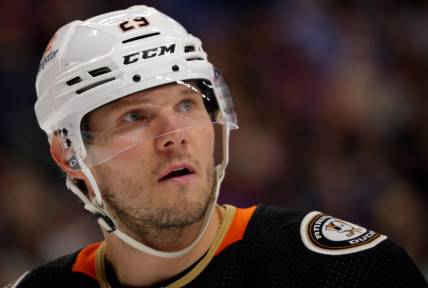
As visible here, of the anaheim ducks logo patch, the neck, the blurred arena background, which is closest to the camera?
the anaheim ducks logo patch

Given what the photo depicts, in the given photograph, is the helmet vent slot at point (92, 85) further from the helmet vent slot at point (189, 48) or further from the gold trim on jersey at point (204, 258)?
the gold trim on jersey at point (204, 258)

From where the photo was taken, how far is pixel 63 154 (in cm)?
249

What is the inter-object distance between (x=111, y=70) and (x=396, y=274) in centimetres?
104

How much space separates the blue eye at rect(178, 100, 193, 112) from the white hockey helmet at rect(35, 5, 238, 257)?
0.07m

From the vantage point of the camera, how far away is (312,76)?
16.4 ft

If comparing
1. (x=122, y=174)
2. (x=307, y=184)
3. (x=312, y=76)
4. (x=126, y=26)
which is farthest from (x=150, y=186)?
(x=312, y=76)

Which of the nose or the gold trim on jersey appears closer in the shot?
the nose

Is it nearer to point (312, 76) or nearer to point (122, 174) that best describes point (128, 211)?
point (122, 174)

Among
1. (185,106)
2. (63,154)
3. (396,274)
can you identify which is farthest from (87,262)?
(396,274)

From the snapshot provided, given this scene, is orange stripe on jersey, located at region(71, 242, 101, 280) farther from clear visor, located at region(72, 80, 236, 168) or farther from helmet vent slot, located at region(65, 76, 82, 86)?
helmet vent slot, located at region(65, 76, 82, 86)

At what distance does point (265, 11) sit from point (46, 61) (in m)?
2.89

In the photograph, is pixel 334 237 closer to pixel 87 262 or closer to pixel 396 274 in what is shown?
pixel 396 274

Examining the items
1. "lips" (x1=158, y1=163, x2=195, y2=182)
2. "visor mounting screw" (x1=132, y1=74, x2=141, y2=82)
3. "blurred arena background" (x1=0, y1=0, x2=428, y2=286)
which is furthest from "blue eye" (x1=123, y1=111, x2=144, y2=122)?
"blurred arena background" (x1=0, y1=0, x2=428, y2=286)

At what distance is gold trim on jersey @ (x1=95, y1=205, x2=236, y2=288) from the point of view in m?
2.34
